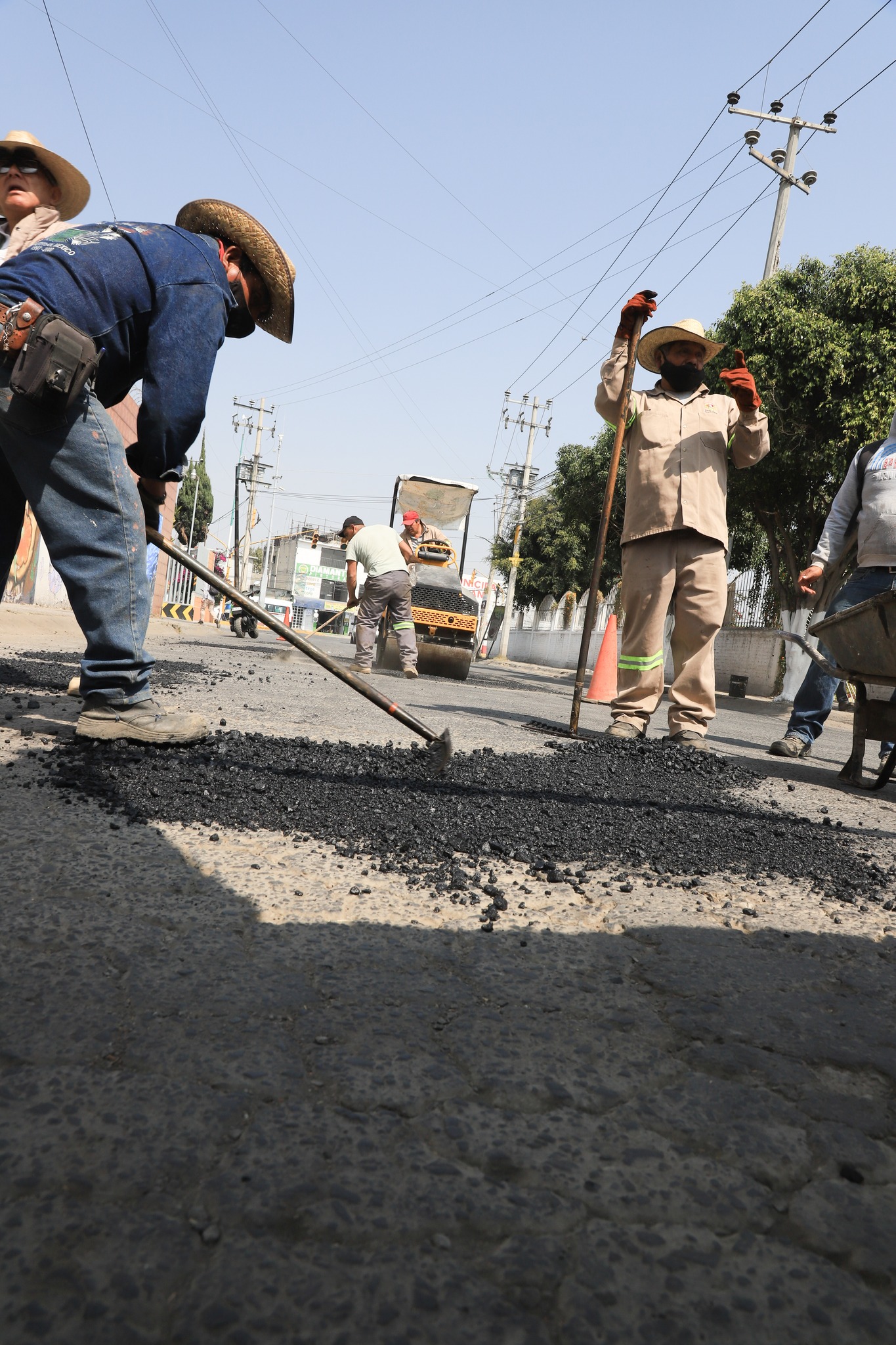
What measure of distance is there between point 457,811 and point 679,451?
3316 mm

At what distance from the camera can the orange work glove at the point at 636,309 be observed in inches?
219

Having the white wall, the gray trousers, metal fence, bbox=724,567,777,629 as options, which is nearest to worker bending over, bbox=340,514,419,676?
the gray trousers

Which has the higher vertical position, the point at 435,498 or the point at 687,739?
the point at 435,498

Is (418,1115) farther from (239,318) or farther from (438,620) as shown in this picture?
(438,620)

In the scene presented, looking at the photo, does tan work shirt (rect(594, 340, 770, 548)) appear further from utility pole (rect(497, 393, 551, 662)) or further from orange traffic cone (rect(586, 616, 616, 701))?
utility pole (rect(497, 393, 551, 662))

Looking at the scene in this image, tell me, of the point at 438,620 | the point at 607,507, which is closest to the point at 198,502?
the point at 438,620

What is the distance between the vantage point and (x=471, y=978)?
6.03ft

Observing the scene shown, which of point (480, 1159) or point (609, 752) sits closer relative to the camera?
point (480, 1159)

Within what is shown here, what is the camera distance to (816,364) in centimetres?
1575

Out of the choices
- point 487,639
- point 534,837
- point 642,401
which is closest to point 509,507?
point 487,639

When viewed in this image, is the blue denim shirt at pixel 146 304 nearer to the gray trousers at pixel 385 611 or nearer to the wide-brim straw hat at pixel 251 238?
the wide-brim straw hat at pixel 251 238

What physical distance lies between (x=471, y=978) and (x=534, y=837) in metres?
1.19

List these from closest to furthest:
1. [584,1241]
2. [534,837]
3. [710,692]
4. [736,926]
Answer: [584,1241] < [736,926] < [534,837] < [710,692]

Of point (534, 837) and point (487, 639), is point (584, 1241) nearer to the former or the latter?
point (534, 837)
